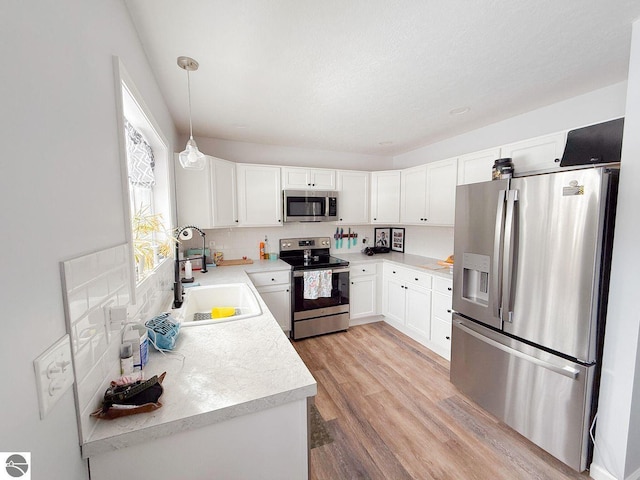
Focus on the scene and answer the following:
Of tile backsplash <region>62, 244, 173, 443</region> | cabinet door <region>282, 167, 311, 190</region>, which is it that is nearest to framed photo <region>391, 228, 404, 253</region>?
cabinet door <region>282, 167, 311, 190</region>

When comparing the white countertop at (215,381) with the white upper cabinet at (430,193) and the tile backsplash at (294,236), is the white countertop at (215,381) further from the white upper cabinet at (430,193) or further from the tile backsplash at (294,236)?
the white upper cabinet at (430,193)

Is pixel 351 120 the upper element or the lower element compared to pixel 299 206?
upper

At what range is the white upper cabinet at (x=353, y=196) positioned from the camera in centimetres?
352

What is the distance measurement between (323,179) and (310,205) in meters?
0.40

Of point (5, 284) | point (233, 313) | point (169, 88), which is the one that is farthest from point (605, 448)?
point (169, 88)

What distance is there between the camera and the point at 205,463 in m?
0.82

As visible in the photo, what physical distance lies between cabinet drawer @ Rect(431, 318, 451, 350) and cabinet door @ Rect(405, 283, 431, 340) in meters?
0.06

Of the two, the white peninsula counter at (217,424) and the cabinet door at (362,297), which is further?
the cabinet door at (362,297)

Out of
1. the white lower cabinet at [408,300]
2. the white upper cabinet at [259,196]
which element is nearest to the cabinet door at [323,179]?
the white upper cabinet at [259,196]

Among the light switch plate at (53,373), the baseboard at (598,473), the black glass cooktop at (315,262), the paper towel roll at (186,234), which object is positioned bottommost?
the baseboard at (598,473)

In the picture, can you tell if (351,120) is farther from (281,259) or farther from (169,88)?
(281,259)

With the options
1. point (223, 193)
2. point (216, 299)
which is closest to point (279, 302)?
point (216, 299)

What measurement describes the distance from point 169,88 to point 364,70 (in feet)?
4.56

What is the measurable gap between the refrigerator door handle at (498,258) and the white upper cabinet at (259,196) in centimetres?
228
